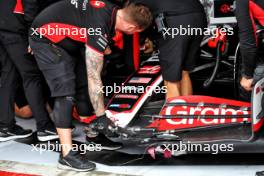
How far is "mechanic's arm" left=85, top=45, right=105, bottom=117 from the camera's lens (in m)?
3.20

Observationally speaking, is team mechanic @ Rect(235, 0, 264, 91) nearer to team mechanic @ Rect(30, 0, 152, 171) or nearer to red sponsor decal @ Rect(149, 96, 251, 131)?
red sponsor decal @ Rect(149, 96, 251, 131)

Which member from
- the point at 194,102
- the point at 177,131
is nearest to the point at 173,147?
the point at 177,131

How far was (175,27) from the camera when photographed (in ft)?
11.4

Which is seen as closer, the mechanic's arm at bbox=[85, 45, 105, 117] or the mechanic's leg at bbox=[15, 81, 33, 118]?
the mechanic's arm at bbox=[85, 45, 105, 117]

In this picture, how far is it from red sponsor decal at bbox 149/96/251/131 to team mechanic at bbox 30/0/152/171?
41 cm

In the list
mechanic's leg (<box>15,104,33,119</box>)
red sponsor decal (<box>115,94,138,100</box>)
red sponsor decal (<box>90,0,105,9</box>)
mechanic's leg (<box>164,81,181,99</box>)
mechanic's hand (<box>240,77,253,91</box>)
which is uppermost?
red sponsor decal (<box>90,0,105,9</box>)

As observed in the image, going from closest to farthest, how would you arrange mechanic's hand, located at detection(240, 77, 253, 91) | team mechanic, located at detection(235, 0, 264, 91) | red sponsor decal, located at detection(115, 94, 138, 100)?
team mechanic, located at detection(235, 0, 264, 91)
mechanic's hand, located at detection(240, 77, 253, 91)
red sponsor decal, located at detection(115, 94, 138, 100)

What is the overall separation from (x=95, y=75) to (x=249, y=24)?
3.48 feet

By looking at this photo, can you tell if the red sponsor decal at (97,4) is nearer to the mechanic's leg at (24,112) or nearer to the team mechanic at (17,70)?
the team mechanic at (17,70)

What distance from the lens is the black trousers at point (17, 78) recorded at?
3977 mm

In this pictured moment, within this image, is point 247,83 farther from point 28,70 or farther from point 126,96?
point 28,70

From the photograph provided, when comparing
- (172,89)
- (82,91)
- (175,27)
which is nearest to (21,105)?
(82,91)

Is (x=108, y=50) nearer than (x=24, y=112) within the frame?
Yes

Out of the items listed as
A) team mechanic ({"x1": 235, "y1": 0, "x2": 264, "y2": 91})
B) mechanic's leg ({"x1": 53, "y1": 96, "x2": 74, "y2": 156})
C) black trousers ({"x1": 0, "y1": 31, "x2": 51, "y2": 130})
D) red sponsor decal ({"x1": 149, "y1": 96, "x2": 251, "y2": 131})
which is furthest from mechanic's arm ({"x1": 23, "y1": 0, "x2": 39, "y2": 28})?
team mechanic ({"x1": 235, "y1": 0, "x2": 264, "y2": 91})
